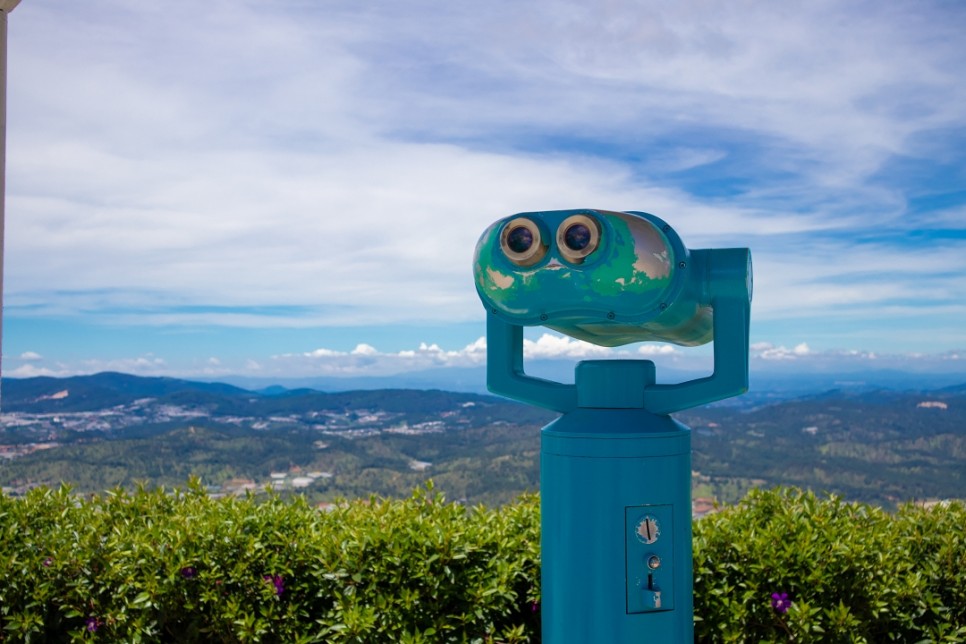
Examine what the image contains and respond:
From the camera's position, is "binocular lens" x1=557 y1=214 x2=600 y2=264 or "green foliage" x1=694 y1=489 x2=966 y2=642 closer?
"binocular lens" x1=557 y1=214 x2=600 y2=264

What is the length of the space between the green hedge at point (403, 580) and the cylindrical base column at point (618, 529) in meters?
1.07

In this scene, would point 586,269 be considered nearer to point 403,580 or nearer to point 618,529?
point 618,529

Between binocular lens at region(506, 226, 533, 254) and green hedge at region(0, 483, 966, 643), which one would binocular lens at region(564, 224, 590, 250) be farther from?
green hedge at region(0, 483, 966, 643)

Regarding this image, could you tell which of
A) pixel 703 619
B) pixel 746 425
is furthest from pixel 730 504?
pixel 746 425

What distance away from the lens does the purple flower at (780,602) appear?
345cm

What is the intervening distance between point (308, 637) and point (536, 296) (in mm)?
1901

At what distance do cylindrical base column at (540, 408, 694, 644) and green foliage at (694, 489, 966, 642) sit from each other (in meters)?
1.19

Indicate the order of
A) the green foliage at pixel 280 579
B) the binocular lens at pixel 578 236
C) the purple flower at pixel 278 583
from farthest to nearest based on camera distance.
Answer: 1. the purple flower at pixel 278 583
2. the green foliage at pixel 280 579
3. the binocular lens at pixel 578 236

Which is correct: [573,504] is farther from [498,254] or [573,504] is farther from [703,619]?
[703,619]

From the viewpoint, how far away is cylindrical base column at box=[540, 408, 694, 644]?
231 cm

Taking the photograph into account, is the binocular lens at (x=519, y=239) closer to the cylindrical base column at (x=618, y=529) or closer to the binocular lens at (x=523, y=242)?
the binocular lens at (x=523, y=242)

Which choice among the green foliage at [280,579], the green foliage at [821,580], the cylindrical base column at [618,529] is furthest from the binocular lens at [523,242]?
the green foliage at [821,580]

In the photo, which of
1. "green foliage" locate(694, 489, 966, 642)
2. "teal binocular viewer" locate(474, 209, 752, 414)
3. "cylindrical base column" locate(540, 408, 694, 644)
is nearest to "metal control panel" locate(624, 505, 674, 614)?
"cylindrical base column" locate(540, 408, 694, 644)

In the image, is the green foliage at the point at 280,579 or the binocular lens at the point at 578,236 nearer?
the binocular lens at the point at 578,236
